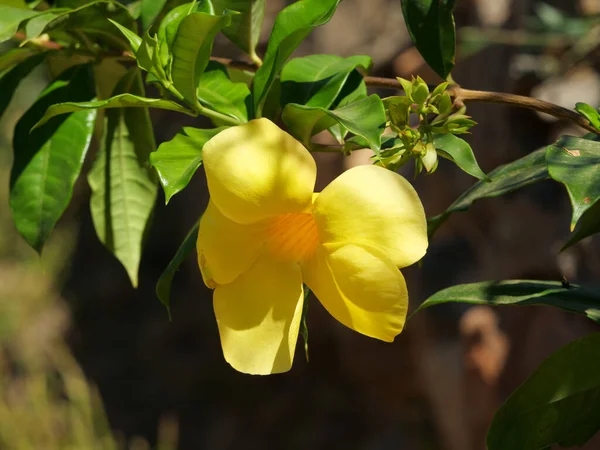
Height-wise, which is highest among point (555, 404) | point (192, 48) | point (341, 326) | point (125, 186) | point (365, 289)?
point (192, 48)

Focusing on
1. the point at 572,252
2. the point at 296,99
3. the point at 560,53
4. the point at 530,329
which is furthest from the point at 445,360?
the point at 296,99

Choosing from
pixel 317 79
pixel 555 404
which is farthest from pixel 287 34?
pixel 555 404

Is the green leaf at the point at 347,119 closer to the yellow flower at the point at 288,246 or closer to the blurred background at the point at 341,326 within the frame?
the yellow flower at the point at 288,246

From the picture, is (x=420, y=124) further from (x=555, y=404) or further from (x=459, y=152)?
(x=555, y=404)

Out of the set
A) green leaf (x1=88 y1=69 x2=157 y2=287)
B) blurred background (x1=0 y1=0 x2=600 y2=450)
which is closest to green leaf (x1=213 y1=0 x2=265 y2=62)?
green leaf (x1=88 y1=69 x2=157 y2=287)

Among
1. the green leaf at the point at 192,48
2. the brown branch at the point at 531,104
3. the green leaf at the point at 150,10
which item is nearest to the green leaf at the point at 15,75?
the green leaf at the point at 150,10
